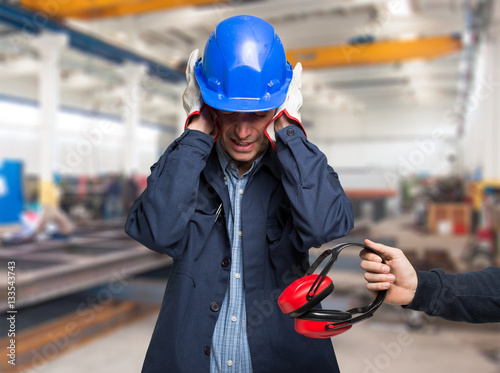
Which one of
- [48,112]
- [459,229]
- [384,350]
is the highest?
[48,112]

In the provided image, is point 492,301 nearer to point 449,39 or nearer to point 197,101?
point 197,101

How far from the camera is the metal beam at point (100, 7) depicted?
7.05 m

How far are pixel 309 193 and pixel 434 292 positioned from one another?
16.1 inches

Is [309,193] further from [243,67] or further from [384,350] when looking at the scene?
[384,350]

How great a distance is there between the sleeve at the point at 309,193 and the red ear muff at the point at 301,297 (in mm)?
101

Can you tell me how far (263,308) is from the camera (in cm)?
102

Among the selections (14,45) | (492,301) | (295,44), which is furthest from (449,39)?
(14,45)

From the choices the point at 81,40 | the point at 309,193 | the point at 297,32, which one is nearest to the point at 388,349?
the point at 309,193

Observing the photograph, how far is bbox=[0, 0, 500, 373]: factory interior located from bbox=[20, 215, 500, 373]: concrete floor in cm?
2

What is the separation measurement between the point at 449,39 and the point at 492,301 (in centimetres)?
870

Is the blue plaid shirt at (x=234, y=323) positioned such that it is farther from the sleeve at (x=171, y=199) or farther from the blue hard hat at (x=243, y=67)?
the blue hard hat at (x=243, y=67)

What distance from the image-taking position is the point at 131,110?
1007cm

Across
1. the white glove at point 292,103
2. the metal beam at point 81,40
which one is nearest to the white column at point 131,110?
the metal beam at point 81,40

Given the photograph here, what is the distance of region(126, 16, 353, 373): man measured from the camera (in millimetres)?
1000
